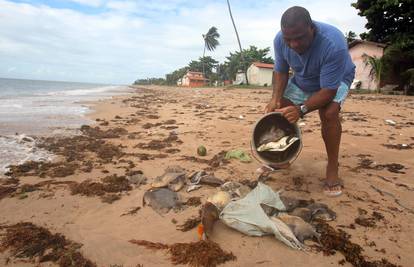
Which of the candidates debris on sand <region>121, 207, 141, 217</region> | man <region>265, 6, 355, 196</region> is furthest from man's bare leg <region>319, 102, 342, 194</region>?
debris on sand <region>121, 207, 141, 217</region>

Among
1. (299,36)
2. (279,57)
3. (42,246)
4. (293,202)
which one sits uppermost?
(299,36)

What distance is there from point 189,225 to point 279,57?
1871 mm

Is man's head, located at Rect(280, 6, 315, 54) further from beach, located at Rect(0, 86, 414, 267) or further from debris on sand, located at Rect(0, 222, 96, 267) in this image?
debris on sand, located at Rect(0, 222, 96, 267)

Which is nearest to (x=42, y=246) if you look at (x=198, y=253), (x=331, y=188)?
(x=198, y=253)

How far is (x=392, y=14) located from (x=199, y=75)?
43.5 meters

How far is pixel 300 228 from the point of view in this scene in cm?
210

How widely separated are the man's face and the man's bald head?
2 cm

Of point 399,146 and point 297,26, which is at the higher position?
point 297,26

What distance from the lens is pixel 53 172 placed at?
3.60 meters

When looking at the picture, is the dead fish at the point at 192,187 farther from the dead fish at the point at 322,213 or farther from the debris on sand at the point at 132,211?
the dead fish at the point at 322,213

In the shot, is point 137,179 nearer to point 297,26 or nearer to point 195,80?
point 297,26

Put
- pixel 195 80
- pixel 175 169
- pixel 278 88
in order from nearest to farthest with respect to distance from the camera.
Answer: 1. pixel 278 88
2. pixel 175 169
3. pixel 195 80

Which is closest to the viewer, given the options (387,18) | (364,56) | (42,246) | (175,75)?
(42,246)

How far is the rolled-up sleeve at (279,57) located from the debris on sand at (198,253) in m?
1.94
